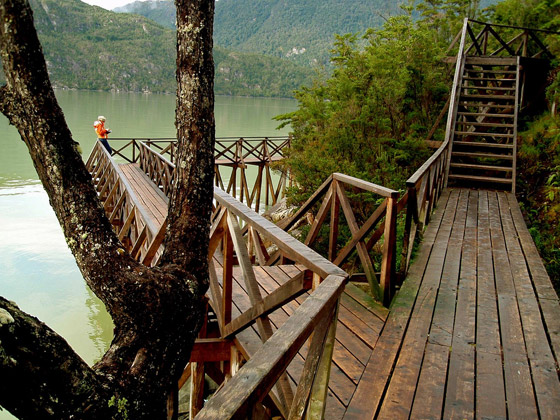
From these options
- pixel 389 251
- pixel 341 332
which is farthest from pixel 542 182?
pixel 341 332

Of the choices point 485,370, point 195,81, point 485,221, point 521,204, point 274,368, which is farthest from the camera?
point 521,204

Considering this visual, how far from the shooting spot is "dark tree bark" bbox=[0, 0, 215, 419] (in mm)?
1453

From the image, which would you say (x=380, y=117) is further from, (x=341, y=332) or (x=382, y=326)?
(x=341, y=332)

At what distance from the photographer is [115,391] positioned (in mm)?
1730

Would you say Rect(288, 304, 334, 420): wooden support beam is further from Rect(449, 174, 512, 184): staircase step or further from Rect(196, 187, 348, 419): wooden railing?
Rect(449, 174, 512, 184): staircase step

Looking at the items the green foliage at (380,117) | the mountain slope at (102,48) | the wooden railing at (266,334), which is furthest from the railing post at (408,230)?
the mountain slope at (102,48)

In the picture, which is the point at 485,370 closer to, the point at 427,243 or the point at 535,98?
the point at 427,243

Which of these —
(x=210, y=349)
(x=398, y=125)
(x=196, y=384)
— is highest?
(x=398, y=125)

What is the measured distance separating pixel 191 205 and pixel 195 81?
25.0 inches

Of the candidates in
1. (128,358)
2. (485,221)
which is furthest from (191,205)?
(485,221)

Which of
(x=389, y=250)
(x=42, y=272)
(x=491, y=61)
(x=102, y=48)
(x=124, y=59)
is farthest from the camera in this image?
(x=102, y=48)

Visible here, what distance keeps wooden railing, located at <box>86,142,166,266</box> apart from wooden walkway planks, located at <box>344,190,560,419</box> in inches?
65.5

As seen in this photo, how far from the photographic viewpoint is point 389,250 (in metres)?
3.59

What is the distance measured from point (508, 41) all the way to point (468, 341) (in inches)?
412
